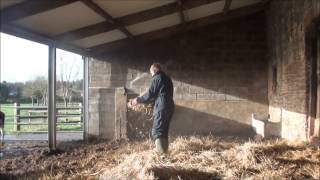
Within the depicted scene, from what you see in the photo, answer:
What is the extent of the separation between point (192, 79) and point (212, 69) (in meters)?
0.61

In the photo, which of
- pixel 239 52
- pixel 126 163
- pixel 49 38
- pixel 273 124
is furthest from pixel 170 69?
pixel 126 163

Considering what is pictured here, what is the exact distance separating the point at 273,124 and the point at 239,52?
102 inches

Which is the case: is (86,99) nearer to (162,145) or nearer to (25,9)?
(162,145)

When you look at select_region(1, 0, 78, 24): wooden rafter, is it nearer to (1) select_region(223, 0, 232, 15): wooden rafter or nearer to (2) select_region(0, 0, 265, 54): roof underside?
(2) select_region(0, 0, 265, 54): roof underside

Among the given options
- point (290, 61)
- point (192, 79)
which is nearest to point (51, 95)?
point (192, 79)

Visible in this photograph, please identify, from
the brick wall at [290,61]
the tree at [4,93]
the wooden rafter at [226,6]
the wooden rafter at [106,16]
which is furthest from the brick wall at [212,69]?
the tree at [4,93]

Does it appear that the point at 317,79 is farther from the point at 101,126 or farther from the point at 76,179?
the point at 101,126

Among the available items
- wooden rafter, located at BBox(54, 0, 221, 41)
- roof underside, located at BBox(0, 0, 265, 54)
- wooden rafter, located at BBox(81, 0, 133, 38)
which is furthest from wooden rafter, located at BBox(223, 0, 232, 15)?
wooden rafter, located at BBox(81, 0, 133, 38)

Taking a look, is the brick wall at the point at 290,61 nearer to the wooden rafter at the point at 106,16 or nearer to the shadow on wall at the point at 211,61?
the shadow on wall at the point at 211,61

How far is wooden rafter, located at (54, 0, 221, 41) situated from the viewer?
34.5 ft

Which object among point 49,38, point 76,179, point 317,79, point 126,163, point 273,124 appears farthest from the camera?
point 273,124

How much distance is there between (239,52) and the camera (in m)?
13.6

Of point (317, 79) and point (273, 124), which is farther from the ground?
point (317, 79)

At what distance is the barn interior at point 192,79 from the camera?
24.8ft
